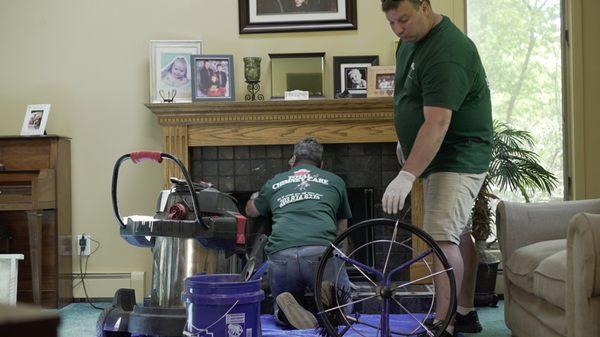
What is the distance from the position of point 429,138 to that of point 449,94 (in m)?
0.17

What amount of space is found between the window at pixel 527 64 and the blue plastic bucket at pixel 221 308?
268 cm

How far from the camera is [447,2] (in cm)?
477

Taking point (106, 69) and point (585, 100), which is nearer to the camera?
point (585, 100)

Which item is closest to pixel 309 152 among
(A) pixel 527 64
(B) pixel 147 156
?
(B) pixel 147 156

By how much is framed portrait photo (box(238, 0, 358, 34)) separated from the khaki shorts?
2.16 meters

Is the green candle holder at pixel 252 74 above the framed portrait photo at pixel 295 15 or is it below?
below

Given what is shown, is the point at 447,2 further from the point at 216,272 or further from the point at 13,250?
the point at 13,250

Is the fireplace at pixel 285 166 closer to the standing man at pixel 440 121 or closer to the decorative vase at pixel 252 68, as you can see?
the decorative vase at pixel 252 68

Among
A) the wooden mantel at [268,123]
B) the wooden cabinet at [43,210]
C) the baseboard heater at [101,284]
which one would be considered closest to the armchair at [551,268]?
the wooden mantel at [268,123]

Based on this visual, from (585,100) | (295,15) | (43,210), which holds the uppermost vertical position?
(295,15)

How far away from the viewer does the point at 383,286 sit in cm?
249

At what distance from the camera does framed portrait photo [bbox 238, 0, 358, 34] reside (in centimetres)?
483

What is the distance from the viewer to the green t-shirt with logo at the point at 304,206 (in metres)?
3.55

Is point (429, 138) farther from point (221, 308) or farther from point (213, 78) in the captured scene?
point (213, 78)
